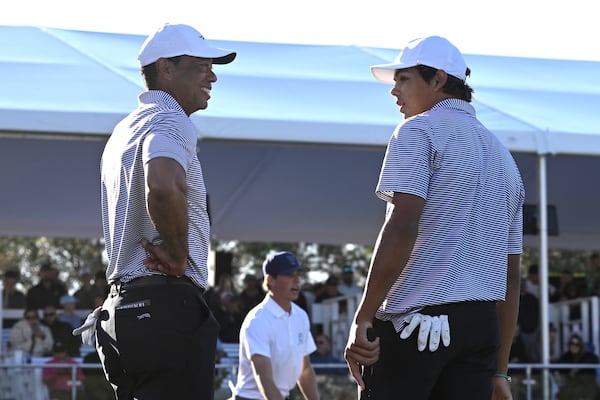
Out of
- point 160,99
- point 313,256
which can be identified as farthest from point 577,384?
point 313,256

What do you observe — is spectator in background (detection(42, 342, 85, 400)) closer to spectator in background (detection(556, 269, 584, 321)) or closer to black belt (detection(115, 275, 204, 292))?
black belt (detection(115, 275, 204, 292))

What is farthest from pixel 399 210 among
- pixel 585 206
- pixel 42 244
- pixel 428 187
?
pixel 42 244

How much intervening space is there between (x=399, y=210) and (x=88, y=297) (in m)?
13.7

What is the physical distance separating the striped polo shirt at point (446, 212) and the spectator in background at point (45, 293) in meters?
12.9

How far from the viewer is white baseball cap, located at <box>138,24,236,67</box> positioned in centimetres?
414

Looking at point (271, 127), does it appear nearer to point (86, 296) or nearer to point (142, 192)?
point (142, 192)

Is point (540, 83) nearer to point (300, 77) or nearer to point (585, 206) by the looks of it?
point (300, 77)

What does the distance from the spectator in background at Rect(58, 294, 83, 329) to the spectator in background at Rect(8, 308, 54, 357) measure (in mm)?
809

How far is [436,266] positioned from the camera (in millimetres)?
3881

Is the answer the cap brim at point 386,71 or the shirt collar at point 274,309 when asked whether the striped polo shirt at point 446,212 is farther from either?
the shirt collar at point 274,309

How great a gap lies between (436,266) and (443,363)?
300 mm

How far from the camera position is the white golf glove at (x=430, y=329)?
381 centimetres

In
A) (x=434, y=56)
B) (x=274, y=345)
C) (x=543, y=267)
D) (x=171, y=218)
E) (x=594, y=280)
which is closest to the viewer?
(x=171, y=218)

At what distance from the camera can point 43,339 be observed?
14.2m
